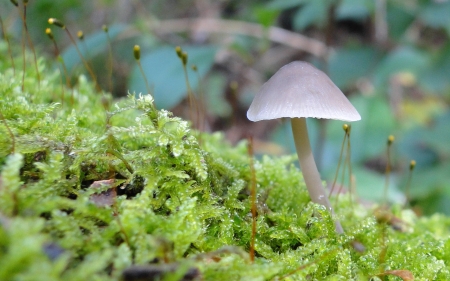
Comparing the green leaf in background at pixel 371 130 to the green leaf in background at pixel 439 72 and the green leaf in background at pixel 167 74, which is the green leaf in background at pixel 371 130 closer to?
the green leaf in background at pixel 439 72

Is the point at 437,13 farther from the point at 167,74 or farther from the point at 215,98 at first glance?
the point at 215,98

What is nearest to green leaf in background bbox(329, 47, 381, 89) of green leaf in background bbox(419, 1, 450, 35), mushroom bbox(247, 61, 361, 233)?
green leaf in background bbox(419, 1, 450, 35)

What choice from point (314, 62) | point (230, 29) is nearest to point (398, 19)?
point (314, 62)

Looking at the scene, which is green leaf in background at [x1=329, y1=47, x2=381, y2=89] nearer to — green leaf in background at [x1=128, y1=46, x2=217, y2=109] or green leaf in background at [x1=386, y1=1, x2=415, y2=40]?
green leaf in background at [x1=386, y1=1, x2=415, y2=40]

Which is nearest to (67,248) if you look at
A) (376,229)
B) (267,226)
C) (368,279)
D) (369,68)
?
(267,226)

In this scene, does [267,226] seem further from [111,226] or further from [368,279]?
[111,226]

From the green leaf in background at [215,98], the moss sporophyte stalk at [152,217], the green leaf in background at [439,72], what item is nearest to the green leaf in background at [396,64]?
the green leaf in background at [439,72]
